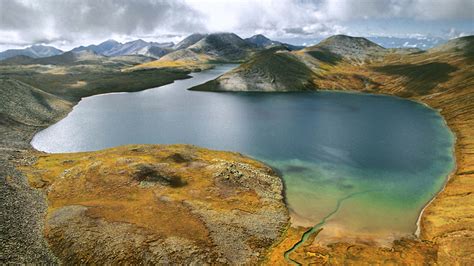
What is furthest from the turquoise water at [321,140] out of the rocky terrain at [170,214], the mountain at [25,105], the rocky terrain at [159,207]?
the rocky terrain at [159,207]

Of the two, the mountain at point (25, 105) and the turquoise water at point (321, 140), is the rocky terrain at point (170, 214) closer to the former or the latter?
the turquoise water at point (321, 140)

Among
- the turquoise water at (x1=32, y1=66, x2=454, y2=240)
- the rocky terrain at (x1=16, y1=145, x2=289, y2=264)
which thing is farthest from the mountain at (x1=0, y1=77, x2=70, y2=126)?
the rocky terrain at (x1=16, y1=145, x2=289, y2=264)

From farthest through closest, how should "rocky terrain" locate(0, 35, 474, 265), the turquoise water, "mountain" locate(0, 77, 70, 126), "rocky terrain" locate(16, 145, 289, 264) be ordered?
"mountain" locate(0, 77, 70, 126) < the turquoise water < "rocky terrain" locate(16, 145, 289, 264) < "rocky terrain" locate(0, 35, 474, 265)

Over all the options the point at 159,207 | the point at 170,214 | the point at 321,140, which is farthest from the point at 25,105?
the point at 321,140

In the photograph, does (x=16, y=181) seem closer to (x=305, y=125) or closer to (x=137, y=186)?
(x=137, y=186)

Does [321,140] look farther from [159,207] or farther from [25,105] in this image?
[25,105]

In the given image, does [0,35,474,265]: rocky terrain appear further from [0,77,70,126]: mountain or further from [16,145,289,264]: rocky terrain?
[0,77,70,126]: mountain

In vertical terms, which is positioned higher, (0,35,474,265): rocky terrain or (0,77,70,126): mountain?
(0,77,70,126): mountain

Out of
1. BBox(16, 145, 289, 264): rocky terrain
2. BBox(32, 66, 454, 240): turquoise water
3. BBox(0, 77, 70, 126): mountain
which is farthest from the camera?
BBox(0, 77, 70, 126): mountain
